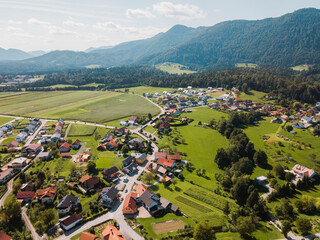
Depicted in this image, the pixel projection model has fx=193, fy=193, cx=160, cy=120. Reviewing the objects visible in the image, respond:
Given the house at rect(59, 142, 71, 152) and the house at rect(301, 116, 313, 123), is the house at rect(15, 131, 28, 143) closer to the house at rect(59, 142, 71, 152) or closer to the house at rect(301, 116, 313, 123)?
the house at rect(59, 142, 71, 152)

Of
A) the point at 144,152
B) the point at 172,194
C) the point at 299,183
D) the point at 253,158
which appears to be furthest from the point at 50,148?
the point at 299,183

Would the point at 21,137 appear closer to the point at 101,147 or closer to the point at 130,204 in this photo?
the point at 101,147

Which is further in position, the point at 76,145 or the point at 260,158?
the point at 76,145

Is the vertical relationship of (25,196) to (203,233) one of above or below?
above

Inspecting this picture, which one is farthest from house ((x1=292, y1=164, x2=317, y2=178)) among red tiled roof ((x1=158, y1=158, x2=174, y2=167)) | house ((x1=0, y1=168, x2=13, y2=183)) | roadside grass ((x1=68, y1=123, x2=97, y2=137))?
house ((x1=0, y1=168, x2=13, y2=183))

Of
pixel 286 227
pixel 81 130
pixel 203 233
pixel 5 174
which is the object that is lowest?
pixel 286 227

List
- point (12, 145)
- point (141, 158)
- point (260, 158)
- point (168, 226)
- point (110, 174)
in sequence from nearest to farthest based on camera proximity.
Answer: point (168, 226), point (110, 174), point (260, 158), point (141, 158), point (12, 145)

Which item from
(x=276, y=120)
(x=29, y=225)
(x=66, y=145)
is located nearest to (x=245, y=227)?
(x=29, y=225)
